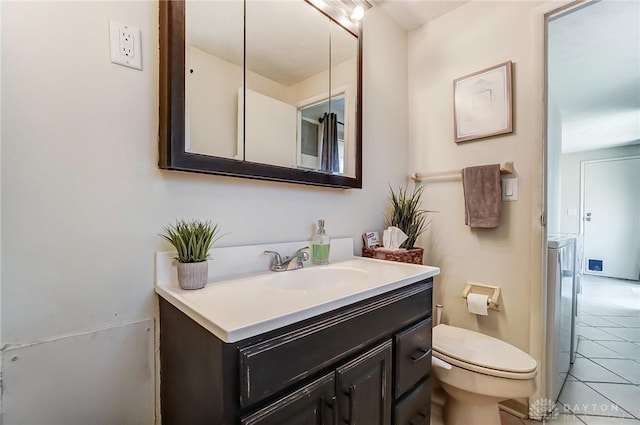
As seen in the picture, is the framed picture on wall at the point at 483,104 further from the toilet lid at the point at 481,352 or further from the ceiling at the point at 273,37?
the toilet lid at the point at 481,352

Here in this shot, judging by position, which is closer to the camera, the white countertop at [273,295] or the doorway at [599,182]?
the white countertop at [273,295]

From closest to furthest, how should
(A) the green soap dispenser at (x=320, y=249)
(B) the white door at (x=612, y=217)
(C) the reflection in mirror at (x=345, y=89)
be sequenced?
(A) the green soap dispenser at (x=320, y=249) → (C) the reflection in mirror at (x=345, y=89) → (B) the white door at (x=612, y=217)

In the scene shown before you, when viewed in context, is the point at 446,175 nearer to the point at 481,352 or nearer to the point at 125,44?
the point at 481,352

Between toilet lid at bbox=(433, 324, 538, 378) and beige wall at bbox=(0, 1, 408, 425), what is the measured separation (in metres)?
1.16

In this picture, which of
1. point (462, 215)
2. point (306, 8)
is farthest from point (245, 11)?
point (462, 215)

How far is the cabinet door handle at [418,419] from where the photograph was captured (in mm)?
1025

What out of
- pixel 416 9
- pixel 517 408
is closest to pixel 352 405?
pixel 517 408

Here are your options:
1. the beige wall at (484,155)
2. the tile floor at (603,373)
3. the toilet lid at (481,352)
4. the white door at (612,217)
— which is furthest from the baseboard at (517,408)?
the white door at (612,217)

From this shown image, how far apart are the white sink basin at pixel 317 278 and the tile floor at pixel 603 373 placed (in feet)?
3.05

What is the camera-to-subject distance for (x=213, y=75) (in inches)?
38.3

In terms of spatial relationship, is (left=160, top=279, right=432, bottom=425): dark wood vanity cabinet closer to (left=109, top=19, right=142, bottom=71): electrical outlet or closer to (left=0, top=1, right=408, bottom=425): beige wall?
(left=0, top=1, right=408, bottom=425): beige wall

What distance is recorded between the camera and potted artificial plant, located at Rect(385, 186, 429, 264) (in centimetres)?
144

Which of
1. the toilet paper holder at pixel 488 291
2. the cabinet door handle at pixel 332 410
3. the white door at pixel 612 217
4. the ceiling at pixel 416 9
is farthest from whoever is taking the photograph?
the white door at pixel 612 217

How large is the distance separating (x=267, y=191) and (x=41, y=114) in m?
0.67
